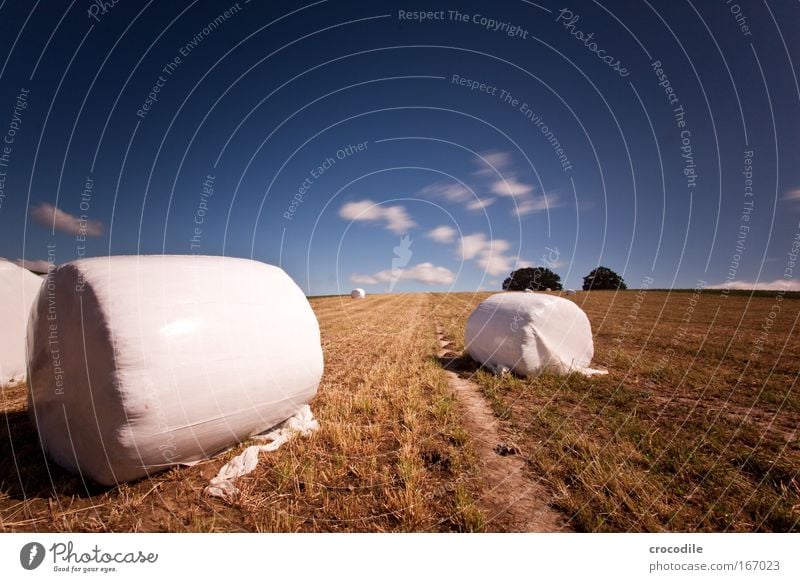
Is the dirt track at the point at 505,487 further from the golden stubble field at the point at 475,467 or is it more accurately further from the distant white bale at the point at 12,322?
the distant white bale at the point at 12,322

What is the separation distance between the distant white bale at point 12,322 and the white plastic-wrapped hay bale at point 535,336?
1047 centimetres

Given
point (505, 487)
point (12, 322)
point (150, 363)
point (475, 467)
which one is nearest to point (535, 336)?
point (475, 467)

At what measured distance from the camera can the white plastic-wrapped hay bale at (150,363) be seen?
3033mm

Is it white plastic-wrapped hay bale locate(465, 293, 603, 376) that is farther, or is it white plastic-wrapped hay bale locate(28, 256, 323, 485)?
white plastic-wrapped hay bale locate(465, 293, 603, 376)

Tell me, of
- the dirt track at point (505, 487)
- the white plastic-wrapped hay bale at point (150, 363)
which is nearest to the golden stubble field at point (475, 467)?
the dirt track at point (505, 487)

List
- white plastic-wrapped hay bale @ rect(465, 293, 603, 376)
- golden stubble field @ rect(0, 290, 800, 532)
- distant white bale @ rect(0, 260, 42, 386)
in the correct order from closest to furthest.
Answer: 1. golden stubble field @ rect(0, 290, 800, 532)
2. distant white bale @ rect(0, 260, 42, 386)
3. white plastic-wrapped hay bale @ rect(465, 293, 603, 376)

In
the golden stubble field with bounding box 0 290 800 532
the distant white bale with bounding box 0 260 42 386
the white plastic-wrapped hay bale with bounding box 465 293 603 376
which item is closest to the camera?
the golden stubble field with bounding box 0 290 800 532

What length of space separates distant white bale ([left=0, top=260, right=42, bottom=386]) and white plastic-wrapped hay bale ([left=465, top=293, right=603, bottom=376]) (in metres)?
10.5

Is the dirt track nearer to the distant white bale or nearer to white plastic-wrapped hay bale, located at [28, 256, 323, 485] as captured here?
white plastic-wrapped hay bale, located at [28, 256, 323, 485]

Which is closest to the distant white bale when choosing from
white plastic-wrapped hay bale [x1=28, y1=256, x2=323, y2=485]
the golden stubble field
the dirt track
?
the golden stubble field

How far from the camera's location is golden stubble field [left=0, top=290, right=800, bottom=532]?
116 inches

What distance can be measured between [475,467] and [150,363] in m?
3.68

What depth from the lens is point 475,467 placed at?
3.77m
